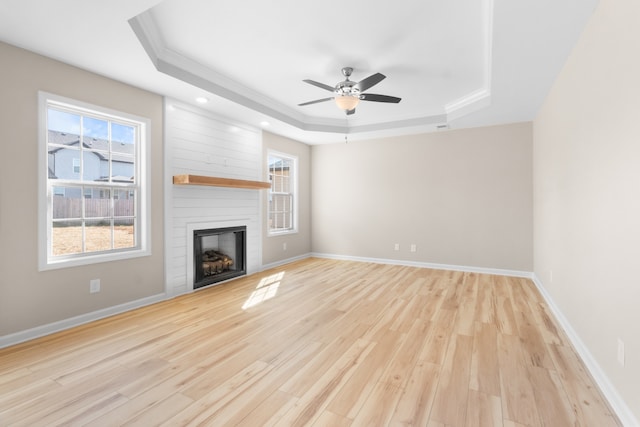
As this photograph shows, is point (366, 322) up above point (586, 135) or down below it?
below

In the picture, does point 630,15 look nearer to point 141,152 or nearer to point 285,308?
point 285,308

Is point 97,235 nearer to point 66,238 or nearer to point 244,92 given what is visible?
point 66,238

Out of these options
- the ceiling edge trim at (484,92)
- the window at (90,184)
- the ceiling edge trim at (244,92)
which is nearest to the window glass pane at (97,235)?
the window at (90,184)

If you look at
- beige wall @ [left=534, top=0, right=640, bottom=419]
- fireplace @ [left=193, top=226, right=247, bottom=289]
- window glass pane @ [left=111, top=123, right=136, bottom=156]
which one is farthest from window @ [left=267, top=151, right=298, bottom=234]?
beige wall @ [left=534, top=0, right=640, bottom=419]

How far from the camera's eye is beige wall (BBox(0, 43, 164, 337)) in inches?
102

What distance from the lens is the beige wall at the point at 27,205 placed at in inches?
102

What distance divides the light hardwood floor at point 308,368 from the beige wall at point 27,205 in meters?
0.27

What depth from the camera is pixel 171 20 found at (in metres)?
2.70

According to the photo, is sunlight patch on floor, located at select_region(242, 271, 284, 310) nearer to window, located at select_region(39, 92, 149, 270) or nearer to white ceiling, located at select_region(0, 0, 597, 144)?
window, located at select_region(39, 92, 149, 270)

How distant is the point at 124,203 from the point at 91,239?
522mm

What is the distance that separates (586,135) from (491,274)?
11.2ft

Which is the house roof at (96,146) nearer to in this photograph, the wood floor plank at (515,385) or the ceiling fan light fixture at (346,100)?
→ the ceiling fan light fixture at (346,100)

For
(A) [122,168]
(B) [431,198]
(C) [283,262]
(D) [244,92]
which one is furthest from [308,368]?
(B) [431,198]

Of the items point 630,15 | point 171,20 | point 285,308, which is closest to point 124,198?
point 171,20
